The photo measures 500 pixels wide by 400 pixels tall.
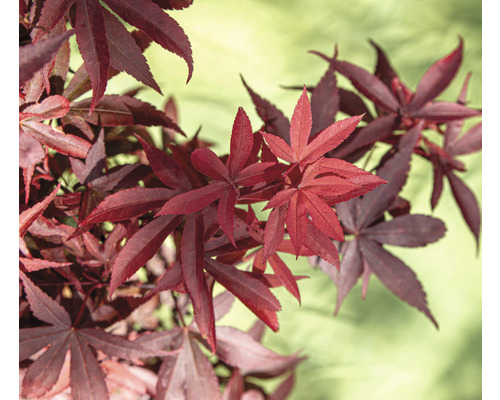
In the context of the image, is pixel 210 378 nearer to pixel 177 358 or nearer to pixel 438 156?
pixel 177 358

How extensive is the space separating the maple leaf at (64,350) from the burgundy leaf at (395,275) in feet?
0.76

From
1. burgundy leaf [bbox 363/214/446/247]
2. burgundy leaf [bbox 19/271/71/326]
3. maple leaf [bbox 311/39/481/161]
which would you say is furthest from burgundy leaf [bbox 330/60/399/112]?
burgundy leaf [bbox 19/271/71/326]

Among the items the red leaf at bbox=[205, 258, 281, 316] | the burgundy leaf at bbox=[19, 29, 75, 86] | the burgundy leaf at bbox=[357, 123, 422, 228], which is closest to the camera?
the burgundy leaf at bbox=[19, 29, 75, 86]

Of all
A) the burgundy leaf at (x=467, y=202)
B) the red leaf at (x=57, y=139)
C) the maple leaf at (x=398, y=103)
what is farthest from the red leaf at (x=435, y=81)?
the red leaf at (x=57, y=139)

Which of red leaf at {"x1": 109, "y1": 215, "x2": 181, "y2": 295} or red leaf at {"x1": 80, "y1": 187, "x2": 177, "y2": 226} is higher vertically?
red leaf at {"x1": 80, "y1": 187, "x2": 177, "y2": 226}

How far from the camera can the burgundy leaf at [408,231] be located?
44cm

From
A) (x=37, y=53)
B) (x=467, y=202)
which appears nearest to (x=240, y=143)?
(x=37, y=53)

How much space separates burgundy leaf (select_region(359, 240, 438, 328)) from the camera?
430 mm

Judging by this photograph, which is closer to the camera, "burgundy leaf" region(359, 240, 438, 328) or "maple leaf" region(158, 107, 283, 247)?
"maple leaf" region(158, 107, 283, 247)

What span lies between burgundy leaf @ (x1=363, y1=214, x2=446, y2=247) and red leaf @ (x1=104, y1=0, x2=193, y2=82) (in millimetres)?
273

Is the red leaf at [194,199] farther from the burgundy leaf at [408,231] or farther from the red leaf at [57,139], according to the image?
the burgundy leaf at [408,231]

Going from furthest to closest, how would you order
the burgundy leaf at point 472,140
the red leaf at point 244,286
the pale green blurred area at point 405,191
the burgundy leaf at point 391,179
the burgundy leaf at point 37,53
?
the pale green blurred area at point 405,191 → the burgundy leaf at point 472,140 → the burgundy leaf at point 391,179 → the red leaf at point 244,286 → the burgundy leaf at point 37,53

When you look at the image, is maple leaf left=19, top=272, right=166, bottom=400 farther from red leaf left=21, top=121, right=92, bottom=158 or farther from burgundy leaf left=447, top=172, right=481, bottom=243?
burgundy leaf left=447, top=172, right=481, bottom=243

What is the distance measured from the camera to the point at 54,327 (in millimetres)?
372
